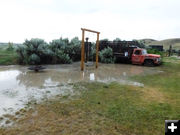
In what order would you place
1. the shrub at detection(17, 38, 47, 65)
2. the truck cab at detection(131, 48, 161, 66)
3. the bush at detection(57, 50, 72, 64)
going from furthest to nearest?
1. the bush at detection(57, 50, 72, 64)
2. the truck cab at detection(131, 48, 161, 66)
3. the shrub at detection(17, 38, 47, 65)

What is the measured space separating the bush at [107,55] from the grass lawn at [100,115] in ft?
34.4

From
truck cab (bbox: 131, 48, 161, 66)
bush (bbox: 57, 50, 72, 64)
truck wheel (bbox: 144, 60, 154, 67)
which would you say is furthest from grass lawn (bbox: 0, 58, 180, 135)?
bush (bbox: 57, 50, 72, 64)

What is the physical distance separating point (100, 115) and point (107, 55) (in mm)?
12297

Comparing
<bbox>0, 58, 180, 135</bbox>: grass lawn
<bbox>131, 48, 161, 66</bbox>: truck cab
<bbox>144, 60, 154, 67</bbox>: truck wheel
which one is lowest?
<bbox>0, 58, 180, 135</bbox>: grass lawn

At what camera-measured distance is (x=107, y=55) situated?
15.3 metres

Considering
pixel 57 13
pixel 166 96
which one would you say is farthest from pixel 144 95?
pixel 57 13

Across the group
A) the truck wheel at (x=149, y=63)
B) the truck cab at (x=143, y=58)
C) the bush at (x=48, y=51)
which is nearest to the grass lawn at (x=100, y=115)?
the truck cab at (x=143, y=58)

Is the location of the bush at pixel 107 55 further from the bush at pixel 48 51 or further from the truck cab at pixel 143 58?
the bush at pixel 48 51

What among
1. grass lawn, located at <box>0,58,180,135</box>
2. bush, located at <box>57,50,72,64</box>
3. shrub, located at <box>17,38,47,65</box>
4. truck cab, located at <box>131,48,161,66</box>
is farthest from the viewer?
bush, located at <box>57,50,72,64</box>

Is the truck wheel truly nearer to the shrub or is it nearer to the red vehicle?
the red vehicle

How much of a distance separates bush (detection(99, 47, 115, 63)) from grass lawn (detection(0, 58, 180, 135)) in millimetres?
10477

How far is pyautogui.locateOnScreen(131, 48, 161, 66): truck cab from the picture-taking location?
12801 mm

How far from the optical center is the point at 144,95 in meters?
4.82

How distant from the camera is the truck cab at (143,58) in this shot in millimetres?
12801
